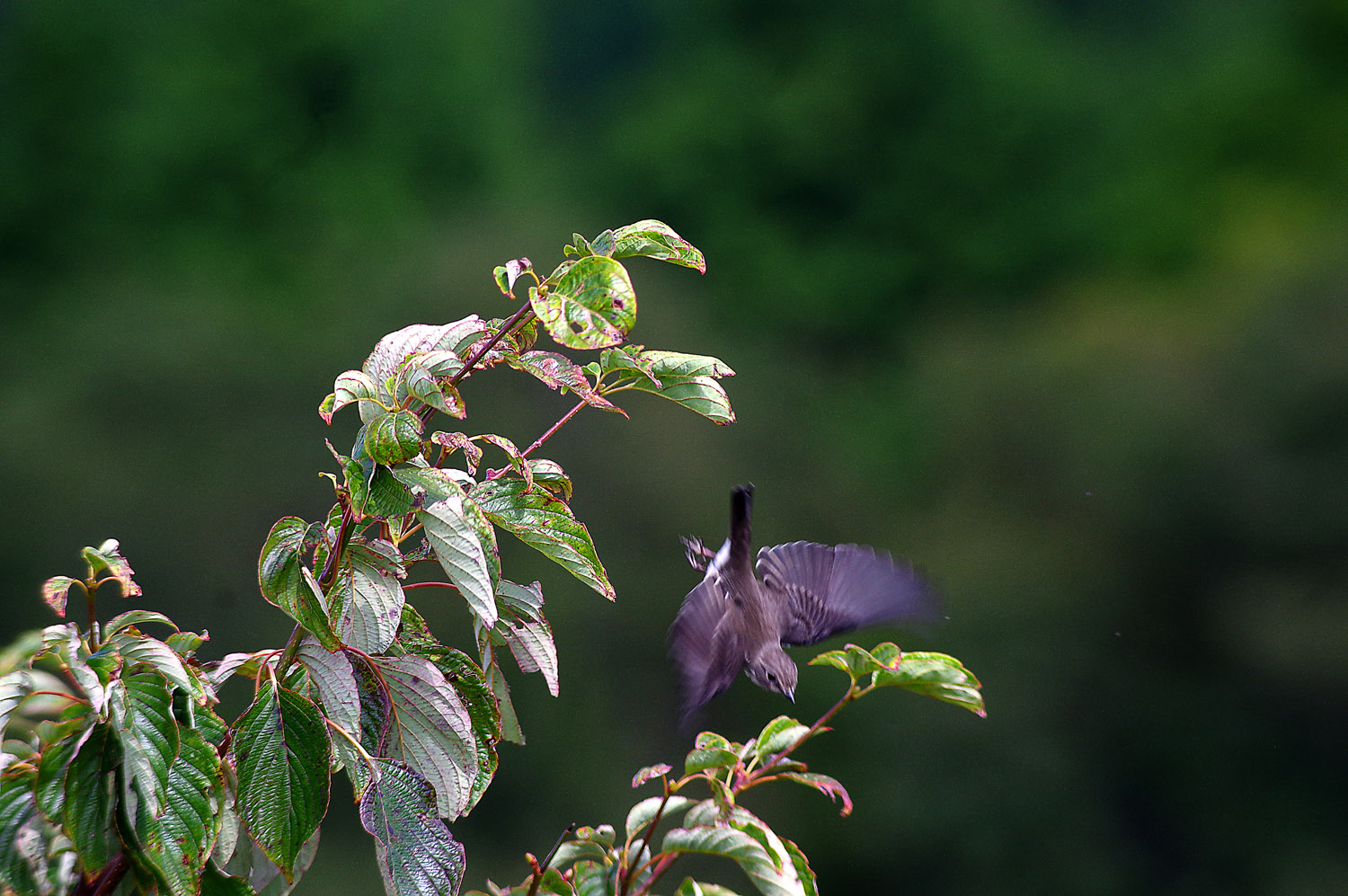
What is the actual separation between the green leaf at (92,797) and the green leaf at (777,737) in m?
0.35

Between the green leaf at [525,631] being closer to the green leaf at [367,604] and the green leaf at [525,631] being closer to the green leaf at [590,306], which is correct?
the green leaf at [367,604]

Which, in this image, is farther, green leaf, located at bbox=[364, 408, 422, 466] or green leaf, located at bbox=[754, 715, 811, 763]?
green leaf, located at bbox=[754, 715, 811, 763]

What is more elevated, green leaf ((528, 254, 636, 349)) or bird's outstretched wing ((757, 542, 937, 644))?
green leaf ((528, 254, 636, 349))

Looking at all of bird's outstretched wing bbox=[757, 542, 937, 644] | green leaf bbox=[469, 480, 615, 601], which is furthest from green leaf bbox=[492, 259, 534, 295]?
bird's outstretched wing bbox=[757, 542, 937, 644]

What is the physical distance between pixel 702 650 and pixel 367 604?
0.43 meters

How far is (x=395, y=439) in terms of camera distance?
Answer: 1.73 ft

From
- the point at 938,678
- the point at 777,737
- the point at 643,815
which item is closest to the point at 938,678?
the point at 938,678

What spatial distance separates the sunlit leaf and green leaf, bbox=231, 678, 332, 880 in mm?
332

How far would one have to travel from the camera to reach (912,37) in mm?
6109

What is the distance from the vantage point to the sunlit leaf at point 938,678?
2.10ft

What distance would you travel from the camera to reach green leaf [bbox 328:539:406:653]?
561mm

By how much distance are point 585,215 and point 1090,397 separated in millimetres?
2313

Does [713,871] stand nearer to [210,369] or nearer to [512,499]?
[210,369]

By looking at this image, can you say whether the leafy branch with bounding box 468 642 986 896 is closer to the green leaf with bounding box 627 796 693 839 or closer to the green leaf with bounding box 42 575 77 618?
the green leaf with bounding box 627 796 693 839
